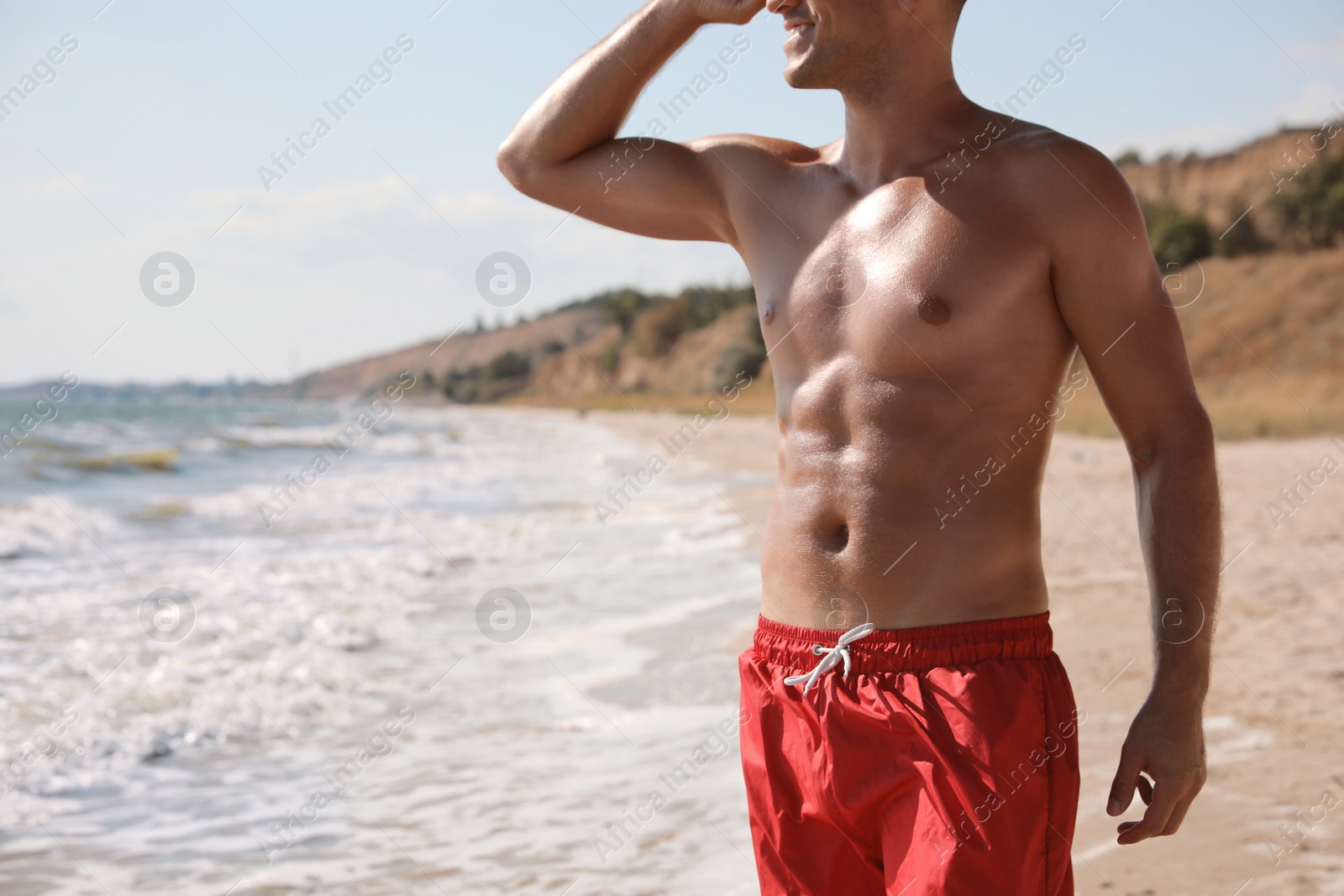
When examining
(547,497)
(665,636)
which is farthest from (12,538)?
(665,636)

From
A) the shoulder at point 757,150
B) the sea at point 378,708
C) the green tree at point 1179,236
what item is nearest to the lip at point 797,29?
the shoulder at point 757,150

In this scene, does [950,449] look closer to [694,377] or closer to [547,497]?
[547,497]

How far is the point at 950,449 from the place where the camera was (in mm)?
1425

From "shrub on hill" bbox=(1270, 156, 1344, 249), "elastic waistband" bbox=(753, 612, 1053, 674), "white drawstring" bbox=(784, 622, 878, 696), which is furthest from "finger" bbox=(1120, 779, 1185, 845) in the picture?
"shrub on hill" bbox=(1270, 156, 1344, 249)

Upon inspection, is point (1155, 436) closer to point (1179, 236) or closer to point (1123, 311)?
point (1123, 311)

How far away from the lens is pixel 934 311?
143cm

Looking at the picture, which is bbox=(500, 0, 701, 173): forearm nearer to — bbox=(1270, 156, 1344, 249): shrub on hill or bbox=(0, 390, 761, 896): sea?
bbox=(0, 390, 761, 896): sea

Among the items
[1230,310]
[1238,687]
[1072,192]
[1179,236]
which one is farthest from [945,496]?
[1179,236]

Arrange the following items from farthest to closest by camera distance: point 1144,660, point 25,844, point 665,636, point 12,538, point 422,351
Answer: point 422,351 < point 12,538 < point 665,636 < point 1144,660 < point 25,844

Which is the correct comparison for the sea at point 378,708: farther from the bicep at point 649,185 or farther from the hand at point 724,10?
the hand at point 724,10

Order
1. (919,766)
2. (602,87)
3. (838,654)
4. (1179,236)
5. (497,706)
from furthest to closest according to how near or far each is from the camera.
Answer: (1179,236) → (497,706) → (602,87) → (838,654) → (919,766)

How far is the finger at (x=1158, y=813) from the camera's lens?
1.36 meters

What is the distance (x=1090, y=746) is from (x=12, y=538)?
32.4ft

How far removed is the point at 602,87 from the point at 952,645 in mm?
1083
